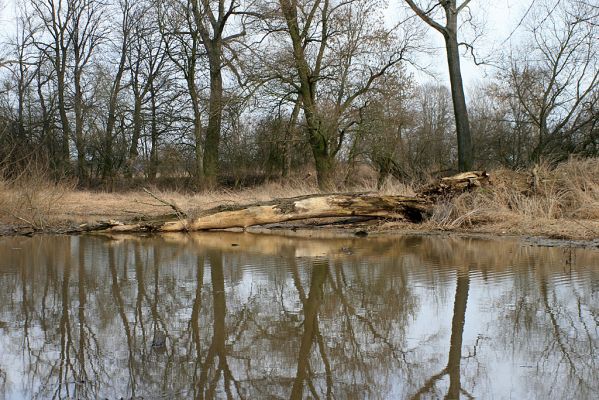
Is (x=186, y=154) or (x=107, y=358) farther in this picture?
(x=186, y=154)

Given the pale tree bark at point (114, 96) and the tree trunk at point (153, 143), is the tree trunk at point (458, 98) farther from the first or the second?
the pale tree bark at point (114, 96)

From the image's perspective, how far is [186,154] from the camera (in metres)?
33.8

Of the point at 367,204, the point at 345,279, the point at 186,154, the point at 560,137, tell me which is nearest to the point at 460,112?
the point at 367,204

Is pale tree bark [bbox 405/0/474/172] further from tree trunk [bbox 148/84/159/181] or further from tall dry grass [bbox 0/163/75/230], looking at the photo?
tree trunk [bbox 148/84/159/181]

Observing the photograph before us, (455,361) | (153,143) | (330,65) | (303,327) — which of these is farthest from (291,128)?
(455,361)

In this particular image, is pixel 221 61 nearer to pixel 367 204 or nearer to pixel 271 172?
pixel 271 172

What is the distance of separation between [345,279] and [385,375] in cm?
300

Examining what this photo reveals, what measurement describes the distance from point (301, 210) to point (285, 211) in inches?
12.9

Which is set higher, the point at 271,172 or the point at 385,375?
the point at 271,172

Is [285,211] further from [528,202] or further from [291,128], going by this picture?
[291,128]

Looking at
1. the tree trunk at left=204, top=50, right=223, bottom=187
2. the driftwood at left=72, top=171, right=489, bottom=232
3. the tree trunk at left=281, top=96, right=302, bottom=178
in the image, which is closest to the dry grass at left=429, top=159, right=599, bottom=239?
the driftwood at left=72, top=171, right=489, bottom=232

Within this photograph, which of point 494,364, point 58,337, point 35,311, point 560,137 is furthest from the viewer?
point 560,137

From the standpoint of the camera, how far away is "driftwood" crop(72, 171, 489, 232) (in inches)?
477

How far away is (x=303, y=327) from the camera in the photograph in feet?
14.6
